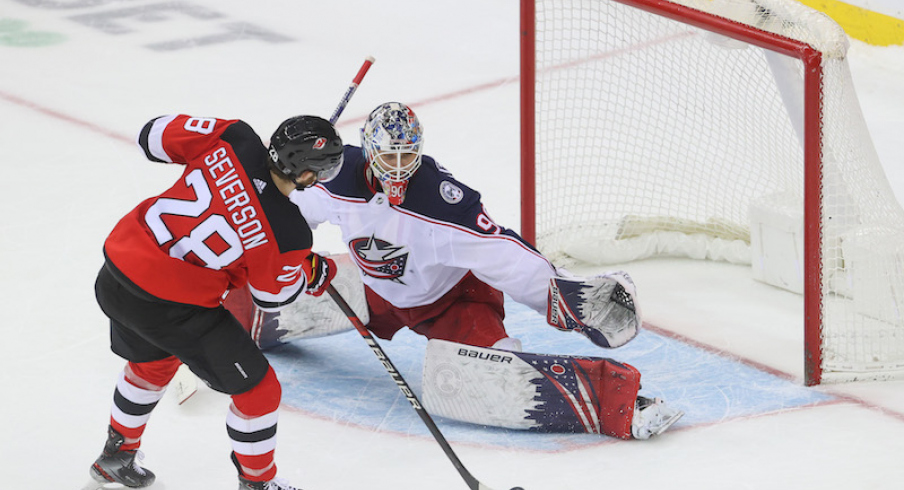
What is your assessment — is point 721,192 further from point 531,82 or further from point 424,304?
point 424,304

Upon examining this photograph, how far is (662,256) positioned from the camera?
4320 mm

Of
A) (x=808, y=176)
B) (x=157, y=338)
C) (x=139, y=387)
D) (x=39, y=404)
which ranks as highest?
(x=808, y=176)

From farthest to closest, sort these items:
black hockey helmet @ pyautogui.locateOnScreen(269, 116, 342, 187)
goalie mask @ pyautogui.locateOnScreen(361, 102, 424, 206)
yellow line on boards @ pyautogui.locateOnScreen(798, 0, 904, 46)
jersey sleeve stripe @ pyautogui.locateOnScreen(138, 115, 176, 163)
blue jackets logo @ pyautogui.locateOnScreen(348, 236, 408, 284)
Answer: yellow line on boards @ pyautogui.locateOnScreen(798, 0, 904, 46) < blue jackets logo @ pyautogui.locateOnScreen(348, 236, 408, 284) < goalie mask @ pyautogui.locateOnScreen(361, 102, 424, 206) < jersey sleeve stripe @ pyautogui.locateOnScreen(138, 115, 176, 163) < black hockey helmet @ pyautogui.locateOnScreen(269, 116, 342, 187)

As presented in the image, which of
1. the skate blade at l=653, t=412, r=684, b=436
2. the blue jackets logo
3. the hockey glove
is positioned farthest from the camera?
the blue jackets logo

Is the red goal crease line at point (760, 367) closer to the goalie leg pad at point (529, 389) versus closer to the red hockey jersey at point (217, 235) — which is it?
the goalie leg pad at point (529, 389)

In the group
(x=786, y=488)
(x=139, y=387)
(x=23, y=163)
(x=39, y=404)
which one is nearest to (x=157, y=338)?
(x=139, y=387)

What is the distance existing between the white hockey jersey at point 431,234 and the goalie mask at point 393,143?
0.10m

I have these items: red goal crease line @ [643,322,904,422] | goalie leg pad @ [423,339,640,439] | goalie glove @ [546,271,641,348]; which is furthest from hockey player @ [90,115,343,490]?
red goal crease line @ [643,322,904,422]

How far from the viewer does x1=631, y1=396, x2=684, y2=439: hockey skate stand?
315cm

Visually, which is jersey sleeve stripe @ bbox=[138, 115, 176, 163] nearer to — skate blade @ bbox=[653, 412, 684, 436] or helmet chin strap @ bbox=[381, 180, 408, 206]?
helmet chin strap @ bbox=[381, 180, 408, 206]

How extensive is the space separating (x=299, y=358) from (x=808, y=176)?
150 centimetres

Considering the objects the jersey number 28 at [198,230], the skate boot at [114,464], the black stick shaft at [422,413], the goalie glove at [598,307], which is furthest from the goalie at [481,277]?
the skate boot at [114,464]

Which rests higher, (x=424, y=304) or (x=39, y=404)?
(x=424, y=304)

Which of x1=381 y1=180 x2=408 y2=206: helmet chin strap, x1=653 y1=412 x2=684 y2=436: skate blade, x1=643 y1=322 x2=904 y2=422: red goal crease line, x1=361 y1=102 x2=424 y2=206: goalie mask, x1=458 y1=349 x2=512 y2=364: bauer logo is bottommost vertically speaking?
x1=653 y1=412 x2=684 y2=436: skate blade
